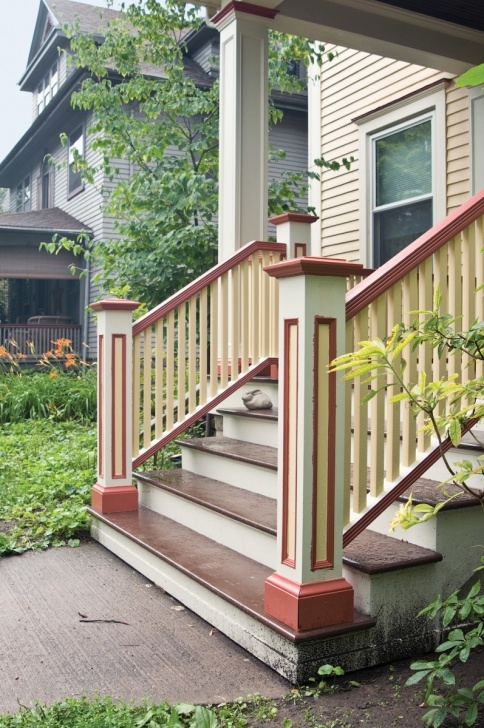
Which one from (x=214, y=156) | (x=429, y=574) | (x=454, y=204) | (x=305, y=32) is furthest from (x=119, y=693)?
(x=214, y=156)

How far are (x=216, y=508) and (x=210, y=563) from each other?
0.33 meters

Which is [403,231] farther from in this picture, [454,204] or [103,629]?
[103,629]

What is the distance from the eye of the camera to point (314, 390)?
255 cm

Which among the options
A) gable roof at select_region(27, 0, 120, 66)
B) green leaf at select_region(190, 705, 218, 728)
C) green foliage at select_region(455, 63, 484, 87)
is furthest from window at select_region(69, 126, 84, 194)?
green foliage at select_region(455, 63, 484, 87)

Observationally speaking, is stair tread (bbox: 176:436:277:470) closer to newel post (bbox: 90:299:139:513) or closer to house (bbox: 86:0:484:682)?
house (bbox: 86:0:484:682)

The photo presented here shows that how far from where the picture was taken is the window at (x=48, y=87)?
701 inches

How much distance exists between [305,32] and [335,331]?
3555 mm

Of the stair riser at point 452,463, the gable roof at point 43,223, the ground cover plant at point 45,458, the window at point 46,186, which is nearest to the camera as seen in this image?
the stair riser at point 452,463

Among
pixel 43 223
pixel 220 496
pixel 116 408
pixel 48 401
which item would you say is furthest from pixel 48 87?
pixel 220 496

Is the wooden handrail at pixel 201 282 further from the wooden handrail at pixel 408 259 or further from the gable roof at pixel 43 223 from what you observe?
the gable roof at pixel 43 223

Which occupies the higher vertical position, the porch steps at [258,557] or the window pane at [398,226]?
the window pane at [398,226]

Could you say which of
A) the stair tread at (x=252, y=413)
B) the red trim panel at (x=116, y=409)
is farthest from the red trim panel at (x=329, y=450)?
the red trim panel at (x=116, y=409)

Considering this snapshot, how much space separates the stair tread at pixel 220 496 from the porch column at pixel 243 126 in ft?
5.47

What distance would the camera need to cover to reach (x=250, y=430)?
4.64 metres
